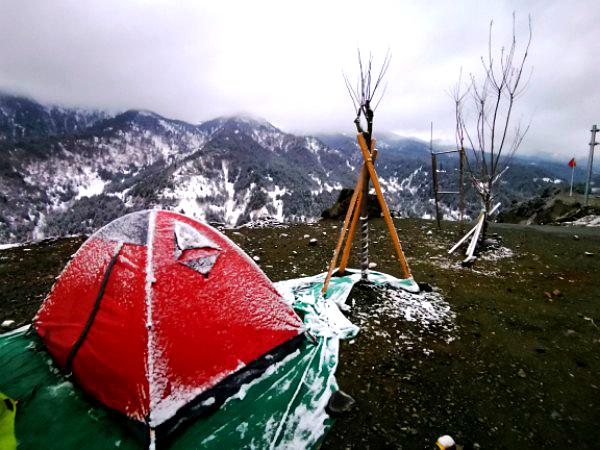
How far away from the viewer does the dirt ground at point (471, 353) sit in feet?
9.96

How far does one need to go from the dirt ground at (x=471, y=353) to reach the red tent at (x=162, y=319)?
4.15ft

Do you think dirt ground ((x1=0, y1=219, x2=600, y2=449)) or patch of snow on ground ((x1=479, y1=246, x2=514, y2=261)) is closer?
dirt ground ((x1=0, y1=219, x2=600, y2=449))

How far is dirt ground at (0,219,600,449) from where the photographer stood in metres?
3.04

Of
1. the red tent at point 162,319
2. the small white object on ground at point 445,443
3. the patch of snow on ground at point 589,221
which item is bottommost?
the small white object on ground at point 445,443

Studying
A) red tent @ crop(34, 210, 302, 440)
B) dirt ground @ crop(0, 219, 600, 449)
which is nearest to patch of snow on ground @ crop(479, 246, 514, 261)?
dirt ground @ crop(0, 219, 600, 449)

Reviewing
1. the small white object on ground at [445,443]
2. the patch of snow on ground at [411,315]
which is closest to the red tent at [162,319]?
the patch of snow on ground at [411,315]

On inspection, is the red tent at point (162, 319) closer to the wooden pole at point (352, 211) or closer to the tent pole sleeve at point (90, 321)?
the tent pole sleeve at point (90, 321)

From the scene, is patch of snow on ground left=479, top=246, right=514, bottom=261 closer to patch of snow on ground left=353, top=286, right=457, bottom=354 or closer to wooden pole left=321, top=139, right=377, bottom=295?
patch of snow on ground left=353, top=286, right=457, bottom=354

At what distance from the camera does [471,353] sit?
13.7 ft

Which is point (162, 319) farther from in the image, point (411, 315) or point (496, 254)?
point (496, 254)

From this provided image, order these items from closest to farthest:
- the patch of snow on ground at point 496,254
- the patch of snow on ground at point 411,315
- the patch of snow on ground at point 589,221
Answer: the patch of snow on ground at point 411,315
the patch of snow on ground at point 496,254
the patch of snow on ground at point 589,221

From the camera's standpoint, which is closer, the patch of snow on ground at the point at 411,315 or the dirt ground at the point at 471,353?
the dirt ground at the point at 471,353

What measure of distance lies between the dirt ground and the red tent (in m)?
1.26

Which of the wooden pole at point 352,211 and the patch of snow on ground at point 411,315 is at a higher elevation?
the wooden pole at point 352,211
